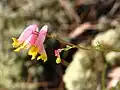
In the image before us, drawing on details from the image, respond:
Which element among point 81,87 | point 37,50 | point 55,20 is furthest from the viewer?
point 55,20

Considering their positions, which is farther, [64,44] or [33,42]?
[64,44]

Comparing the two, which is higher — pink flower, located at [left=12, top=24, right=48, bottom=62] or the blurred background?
the blurred background

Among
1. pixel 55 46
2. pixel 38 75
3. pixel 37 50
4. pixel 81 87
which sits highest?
pixel 55 46

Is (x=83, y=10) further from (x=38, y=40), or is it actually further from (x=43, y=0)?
(x=38, y=40)

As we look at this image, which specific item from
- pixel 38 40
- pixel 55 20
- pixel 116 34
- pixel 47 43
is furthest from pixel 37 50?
pixel 55 20

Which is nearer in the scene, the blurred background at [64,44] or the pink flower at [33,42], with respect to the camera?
the pink flower at [33,42]

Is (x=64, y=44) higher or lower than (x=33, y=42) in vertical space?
higher

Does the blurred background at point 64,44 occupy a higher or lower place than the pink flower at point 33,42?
higher

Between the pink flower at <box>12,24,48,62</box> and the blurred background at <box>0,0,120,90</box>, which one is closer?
the pink flower at <box>12,24,48,62</box>
